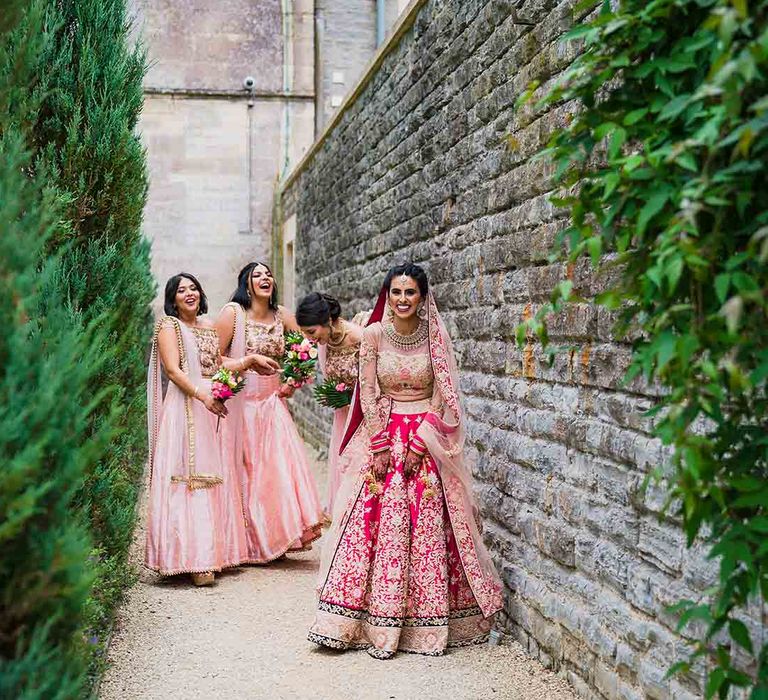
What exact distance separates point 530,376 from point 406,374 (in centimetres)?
64

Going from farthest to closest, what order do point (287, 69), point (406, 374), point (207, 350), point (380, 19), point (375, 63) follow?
point (380, 19) → point (287, 69) → point (375, 63) → point (207, 350) → point (406, 374)

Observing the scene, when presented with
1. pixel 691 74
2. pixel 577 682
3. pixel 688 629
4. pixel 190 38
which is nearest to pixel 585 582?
pixel 577 682

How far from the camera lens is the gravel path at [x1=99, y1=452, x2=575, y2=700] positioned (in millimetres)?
4324

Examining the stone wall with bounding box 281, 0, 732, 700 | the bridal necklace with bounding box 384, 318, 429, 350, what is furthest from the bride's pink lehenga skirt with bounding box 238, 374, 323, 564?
the bridal necklace with bounding box 384, 318, 429, 350

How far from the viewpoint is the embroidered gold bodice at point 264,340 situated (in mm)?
7059

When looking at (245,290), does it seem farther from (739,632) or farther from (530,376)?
(739,632)

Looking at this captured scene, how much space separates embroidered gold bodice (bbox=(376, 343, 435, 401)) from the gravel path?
1.29m

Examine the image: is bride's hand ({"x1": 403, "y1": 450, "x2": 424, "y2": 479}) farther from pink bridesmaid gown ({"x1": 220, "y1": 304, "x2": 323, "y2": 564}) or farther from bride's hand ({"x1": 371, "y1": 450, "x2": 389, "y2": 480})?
pink bridesmaid gown ({"x1": 220, "y1": 304, "x2": 323, "y2": 564})

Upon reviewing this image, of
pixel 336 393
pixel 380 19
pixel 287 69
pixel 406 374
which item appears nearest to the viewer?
pixel 406 374

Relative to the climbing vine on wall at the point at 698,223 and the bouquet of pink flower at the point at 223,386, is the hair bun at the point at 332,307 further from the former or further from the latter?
the climbing vine on wall at the point at 698,223

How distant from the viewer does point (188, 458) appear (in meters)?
6.59

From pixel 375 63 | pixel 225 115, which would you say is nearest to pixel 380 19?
pixel 225 115

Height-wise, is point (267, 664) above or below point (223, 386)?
below

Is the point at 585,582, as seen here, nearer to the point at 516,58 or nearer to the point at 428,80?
the point at 516,58
